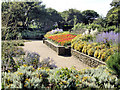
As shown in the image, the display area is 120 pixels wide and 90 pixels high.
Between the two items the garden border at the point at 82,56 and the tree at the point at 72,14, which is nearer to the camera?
the garden border at the point at 82,56

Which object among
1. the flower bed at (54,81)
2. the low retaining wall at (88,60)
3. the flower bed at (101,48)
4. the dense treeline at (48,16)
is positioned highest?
the dense treeline at (48,16)

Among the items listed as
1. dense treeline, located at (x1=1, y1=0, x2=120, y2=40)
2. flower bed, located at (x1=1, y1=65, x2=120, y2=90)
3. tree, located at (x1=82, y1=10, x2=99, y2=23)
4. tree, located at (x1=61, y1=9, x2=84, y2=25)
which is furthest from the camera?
tree, located at (x1=61, y1=9, x2=84, y2=25)

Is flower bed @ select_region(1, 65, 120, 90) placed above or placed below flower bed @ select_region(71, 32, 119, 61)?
below

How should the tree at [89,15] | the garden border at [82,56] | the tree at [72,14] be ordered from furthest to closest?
the tree at [72,14] → the tree at [89,15] → the garden border at [82,56]

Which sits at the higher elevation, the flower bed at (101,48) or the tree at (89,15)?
the tree at (89,15)

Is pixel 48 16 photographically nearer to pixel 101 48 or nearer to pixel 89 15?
pixel 89 15

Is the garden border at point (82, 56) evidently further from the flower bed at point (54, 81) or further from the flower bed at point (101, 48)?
the flower bed at point (54, 81)

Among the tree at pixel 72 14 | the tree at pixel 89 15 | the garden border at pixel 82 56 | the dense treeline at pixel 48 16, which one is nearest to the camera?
the garden border at pixel 82 56

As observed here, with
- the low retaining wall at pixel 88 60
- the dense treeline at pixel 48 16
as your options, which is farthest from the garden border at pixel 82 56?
the dense treeline at pixel 48 16

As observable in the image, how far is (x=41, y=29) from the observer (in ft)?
64.4

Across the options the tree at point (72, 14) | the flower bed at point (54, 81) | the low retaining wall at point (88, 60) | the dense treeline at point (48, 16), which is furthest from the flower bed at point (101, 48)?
the tree at point (72, 14)

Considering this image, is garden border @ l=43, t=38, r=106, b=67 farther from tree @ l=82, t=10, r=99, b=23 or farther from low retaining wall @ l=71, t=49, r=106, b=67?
tree @ l=82, t=10, r=99, b=23

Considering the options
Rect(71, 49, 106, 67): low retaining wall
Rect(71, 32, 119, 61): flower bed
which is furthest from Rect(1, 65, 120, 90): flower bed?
Rect(71, 32, 119, 61): flower bed

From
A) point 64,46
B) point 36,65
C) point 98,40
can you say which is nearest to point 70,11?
point 64,46
